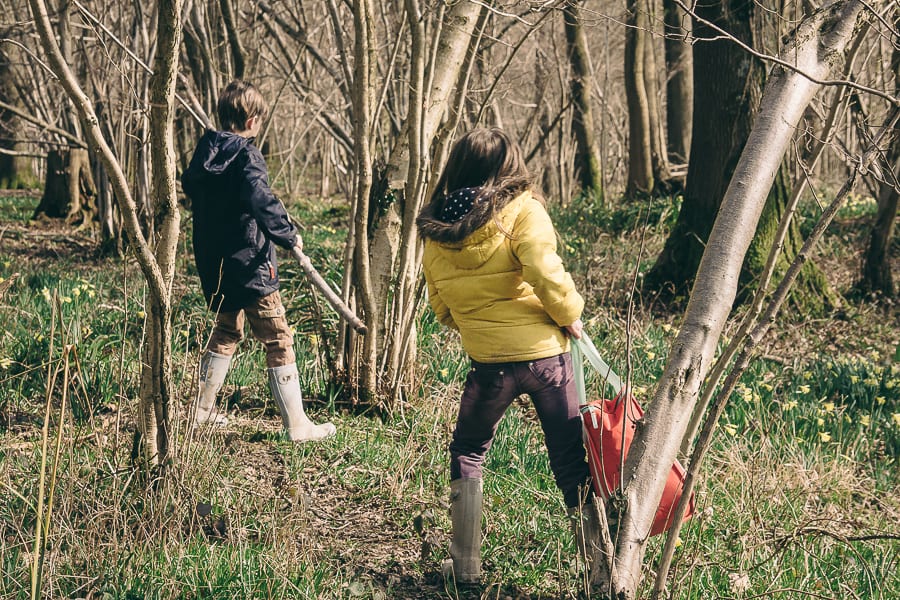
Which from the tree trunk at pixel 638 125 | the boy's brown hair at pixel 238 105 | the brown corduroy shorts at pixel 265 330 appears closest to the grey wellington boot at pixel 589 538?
the brown corduroy shorts at pixel 265 330

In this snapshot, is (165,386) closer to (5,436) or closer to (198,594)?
(198,594)

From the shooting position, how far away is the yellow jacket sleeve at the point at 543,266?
2527mm

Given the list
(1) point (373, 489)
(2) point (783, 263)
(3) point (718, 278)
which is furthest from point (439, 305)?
(2) point (783, 263)

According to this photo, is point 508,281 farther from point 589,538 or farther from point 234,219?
point 234,219

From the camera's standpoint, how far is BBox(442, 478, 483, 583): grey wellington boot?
8.82 feet

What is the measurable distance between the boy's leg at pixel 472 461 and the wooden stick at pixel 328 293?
3.30ft

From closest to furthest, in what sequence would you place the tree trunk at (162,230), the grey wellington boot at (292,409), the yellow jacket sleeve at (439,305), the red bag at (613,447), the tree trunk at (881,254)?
the tree trunk at (162,230) < the red bag at (613,447) < the yellow jacket sleeve at (439,305) < the grey wellington boot at (292,409) < the tree trunk at (881,254)

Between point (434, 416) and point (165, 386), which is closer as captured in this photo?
point (165, 386)

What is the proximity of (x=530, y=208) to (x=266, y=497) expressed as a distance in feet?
4.68

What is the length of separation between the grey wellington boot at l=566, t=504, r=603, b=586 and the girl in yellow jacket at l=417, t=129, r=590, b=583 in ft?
0.28

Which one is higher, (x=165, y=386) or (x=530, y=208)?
(x=530, y=208)

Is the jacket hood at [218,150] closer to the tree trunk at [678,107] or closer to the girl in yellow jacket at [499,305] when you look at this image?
the girl in yellow jacket at [499,305]

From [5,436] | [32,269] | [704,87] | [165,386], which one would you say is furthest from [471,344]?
[32,269]

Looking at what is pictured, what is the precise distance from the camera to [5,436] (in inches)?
137
